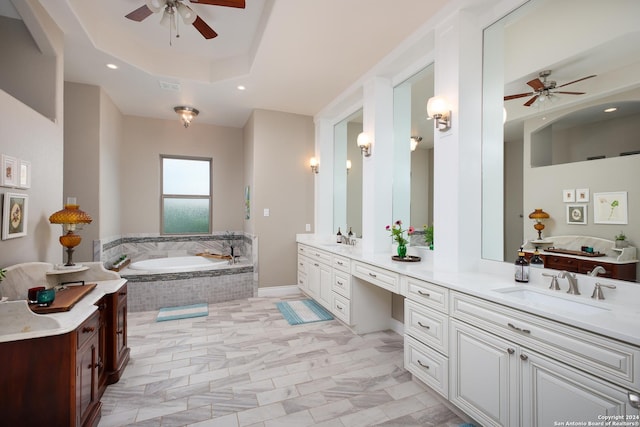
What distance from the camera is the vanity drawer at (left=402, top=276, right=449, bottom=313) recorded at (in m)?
2.04

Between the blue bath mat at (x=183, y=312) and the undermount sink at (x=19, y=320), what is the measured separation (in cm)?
238

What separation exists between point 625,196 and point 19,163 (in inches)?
148

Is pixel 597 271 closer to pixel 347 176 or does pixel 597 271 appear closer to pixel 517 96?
pixel 517 96

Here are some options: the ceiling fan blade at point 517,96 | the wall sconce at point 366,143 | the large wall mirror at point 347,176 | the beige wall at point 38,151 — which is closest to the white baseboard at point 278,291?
the large wall mirror at point 347,176

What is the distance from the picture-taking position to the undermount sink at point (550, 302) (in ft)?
5.04

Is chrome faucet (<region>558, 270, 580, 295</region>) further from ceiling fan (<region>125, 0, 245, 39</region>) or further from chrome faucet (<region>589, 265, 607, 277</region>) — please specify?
ceiling fan (<region>125, 0, 245, 39</region>)

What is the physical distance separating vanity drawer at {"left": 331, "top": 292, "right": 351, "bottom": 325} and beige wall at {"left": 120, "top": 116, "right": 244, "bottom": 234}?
2893mm

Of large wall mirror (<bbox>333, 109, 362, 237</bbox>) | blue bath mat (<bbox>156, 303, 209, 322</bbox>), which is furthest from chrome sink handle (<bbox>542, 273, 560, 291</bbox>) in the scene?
blue bath mat (<bbox>156, 303, 209, 322</bbox>)

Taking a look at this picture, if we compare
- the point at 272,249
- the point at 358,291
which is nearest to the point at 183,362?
the point at 358,291

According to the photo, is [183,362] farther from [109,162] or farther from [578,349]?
[109,162]

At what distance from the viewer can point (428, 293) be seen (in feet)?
7.13

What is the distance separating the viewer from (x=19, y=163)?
213 cm

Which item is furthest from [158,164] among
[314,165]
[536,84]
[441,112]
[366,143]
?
[536,84]

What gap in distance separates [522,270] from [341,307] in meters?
1.98
